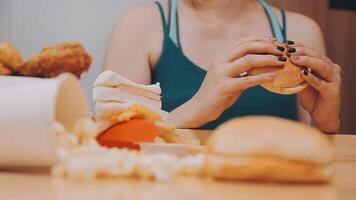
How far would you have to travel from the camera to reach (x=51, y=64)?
0.45 meters

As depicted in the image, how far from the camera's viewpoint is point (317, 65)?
3.51 ft

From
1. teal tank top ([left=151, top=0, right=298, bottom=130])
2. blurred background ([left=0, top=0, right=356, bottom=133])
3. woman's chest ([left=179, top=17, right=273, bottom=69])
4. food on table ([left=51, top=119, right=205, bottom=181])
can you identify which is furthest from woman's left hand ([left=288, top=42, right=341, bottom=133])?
blurred background ([left=0, top=0, right=356, bottom=133])

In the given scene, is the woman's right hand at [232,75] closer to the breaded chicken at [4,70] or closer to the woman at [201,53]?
the woman at [201,53]

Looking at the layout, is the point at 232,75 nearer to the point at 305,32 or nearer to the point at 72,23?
the point at 305,32

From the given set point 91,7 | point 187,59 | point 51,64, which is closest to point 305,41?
point 187,59

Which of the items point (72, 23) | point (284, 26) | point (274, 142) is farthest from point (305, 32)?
point (274, 142)

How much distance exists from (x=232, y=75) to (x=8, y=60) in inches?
27.3

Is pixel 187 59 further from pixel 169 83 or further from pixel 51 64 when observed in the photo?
pixel 51 64

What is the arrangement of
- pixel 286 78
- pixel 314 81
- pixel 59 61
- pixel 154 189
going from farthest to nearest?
1. pixel 314 81
2. pixel 286 78
3. pixel 59 61
4. pixel 154 189

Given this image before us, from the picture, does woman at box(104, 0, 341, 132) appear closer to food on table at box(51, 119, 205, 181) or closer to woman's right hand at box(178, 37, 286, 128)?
woman's right hand at box(178, 37, 286, 128)

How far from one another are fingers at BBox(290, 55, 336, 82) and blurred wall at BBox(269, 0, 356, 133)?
1.21 metres

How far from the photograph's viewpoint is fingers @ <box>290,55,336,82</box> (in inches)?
40.0

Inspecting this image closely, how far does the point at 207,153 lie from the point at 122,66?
44.8 inches

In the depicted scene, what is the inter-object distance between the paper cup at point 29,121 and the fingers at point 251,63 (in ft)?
Result: 2.03
